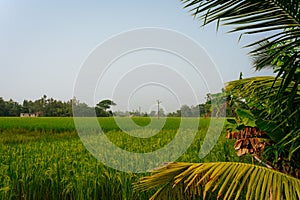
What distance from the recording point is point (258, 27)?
1.29 meters

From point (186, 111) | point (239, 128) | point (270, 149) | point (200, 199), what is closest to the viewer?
point (270, 149)

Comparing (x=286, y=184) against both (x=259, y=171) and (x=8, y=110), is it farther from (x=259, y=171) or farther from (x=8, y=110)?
(x=8, y=110)

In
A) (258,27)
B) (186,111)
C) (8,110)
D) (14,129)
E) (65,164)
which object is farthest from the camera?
(8,110)

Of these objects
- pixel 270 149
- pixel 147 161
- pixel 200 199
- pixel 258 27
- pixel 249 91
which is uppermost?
pixel 258 27

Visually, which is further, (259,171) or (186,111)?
(186,111)

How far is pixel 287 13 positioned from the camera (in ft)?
4.24

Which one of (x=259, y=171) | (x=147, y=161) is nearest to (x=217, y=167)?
(x=259, y=171)

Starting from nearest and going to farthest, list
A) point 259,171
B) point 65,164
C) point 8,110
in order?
1. point 259,171
2. point 65,164
3. point 8,110

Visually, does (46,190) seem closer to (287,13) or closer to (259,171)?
(259,171)

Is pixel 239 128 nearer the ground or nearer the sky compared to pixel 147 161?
nearer the sky

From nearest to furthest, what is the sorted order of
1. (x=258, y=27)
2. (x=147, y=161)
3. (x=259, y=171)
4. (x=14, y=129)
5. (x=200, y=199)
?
(x=258, y=27) < (x=259, y=171) < (x=200, y=199) < (x=147, y=161) < (x=14, y=129)

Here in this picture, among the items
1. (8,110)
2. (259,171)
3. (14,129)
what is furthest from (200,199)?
(8,110)

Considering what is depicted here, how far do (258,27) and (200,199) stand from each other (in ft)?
A: 5.55

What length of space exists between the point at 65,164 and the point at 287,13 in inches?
88.7
